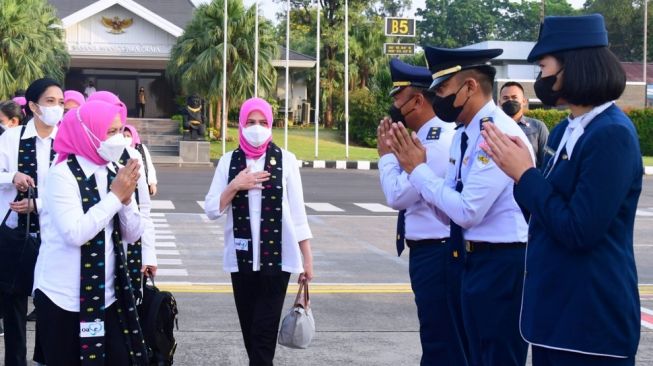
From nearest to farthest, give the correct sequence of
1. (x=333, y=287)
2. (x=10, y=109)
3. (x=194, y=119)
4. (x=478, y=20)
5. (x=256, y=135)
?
1. (x=256, y=135)
2. (x=10, y=109)
3. (x=333, y=287)
4. (x=194, y=119)
5. (x=478, y=20)

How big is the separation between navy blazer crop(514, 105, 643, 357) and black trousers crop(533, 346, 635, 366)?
4 centimetres

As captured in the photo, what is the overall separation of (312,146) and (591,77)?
36.7 metres

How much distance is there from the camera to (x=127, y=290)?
5191mm

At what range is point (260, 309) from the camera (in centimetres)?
641

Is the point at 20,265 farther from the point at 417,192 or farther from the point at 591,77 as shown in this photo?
the point at 591,77

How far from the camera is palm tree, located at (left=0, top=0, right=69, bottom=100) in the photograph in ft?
120

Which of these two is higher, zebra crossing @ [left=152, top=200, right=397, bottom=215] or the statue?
the statue

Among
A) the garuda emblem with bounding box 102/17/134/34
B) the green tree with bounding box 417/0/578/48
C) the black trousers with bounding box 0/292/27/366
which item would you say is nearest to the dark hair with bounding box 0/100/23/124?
the black trousers with bounding box 0/292/27/366

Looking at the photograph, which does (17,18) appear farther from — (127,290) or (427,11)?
(427,11)

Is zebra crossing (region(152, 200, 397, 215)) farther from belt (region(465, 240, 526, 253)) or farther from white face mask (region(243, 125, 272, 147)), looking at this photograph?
belt (region(465, 240, 526, 253))

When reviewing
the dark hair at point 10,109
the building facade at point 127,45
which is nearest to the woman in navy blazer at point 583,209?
the dark hair at point 10,109

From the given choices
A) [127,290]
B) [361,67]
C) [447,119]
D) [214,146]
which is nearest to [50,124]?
[127,290]

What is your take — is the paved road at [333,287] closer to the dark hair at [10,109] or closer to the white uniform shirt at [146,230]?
the white uniform shirt at [146,230]

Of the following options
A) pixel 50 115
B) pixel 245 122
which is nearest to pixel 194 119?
pixel 50 115
